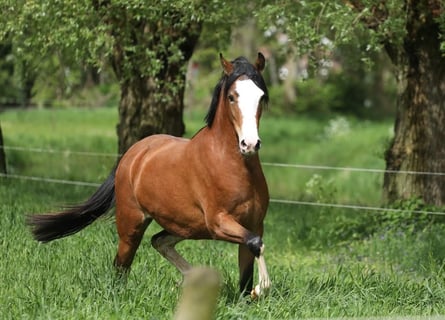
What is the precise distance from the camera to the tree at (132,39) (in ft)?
41.0

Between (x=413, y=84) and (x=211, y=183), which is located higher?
(x=413, y=84)

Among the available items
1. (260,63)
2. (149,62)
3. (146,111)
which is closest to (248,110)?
(260,63)

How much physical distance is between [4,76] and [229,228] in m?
30.2

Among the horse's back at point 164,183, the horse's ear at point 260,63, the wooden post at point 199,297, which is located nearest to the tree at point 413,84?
the horse's back at point 164,183

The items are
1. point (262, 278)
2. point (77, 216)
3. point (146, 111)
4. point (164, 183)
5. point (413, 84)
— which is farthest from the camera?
point (146, 111)

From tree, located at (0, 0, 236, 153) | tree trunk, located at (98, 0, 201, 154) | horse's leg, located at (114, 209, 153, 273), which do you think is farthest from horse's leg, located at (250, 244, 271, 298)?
tree trunk, located at (98, 0, 201, 154)

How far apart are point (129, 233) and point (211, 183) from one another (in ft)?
4.06

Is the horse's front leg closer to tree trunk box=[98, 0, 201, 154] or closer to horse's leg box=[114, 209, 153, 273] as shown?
horse's leg box=[114, 209, 153, 273]

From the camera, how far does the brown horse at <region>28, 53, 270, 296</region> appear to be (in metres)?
7.63

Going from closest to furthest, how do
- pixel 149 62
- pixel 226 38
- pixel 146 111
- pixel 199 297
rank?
pixel 199 297
pixel 149 62
pixel 146 111
pixel 226 38

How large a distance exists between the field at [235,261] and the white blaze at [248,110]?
120cm

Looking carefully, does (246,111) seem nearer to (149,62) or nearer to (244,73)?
(244,73)

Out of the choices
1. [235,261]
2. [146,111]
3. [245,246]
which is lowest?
[235,261]

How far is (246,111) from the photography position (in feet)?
24.8
